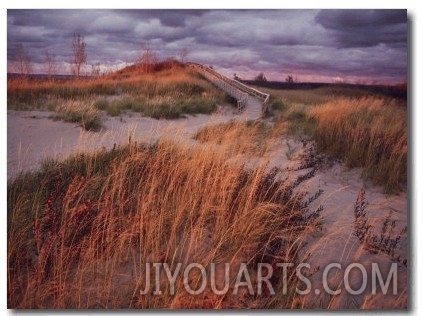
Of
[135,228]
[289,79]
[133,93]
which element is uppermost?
[289,79]

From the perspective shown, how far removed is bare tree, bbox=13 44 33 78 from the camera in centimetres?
304

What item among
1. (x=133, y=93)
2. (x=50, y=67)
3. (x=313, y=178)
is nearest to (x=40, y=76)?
(x=50, y=67)

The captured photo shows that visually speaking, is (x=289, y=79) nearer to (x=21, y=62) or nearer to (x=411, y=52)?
(x=411, y=52)

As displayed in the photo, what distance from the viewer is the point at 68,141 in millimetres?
3074

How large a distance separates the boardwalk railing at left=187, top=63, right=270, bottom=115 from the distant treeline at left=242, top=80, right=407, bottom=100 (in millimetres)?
74

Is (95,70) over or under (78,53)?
under

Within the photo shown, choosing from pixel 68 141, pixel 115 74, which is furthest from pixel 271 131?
pixel 68 141

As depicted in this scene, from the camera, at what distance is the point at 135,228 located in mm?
2686

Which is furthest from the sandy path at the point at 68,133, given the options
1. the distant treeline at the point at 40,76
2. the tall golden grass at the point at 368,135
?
the tall golden grass at the point at 368,135

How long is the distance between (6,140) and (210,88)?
5.71 ft

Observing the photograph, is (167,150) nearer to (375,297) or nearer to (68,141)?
(68,141)

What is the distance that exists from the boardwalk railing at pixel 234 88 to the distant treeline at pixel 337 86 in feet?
0.24

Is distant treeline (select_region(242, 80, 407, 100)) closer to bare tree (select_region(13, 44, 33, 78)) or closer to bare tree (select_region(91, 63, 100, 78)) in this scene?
bare tree (select_region(91, 63, 100, 78))

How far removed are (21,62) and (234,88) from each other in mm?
1796
